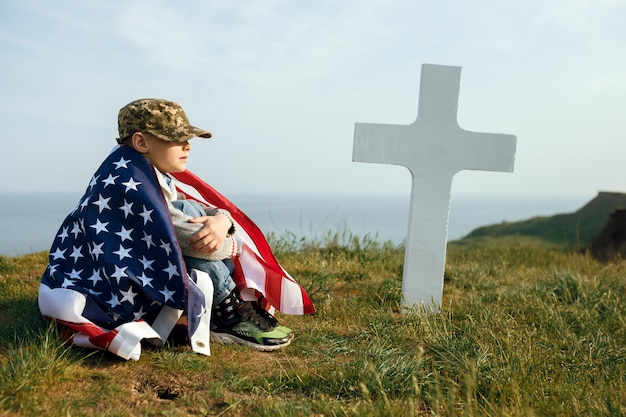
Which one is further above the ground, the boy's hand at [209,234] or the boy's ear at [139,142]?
the boy's ear at [139,142]

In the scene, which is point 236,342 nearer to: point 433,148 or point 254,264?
point 254,264

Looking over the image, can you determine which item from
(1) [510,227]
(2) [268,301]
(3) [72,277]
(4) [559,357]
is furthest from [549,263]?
(1) [510,227]

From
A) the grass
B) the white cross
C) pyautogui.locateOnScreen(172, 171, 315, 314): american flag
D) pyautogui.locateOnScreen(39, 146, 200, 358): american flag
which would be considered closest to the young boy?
pyautogui.locateOnScreen(39, 146, 200, 358): american flag

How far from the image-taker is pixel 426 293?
13.5ft

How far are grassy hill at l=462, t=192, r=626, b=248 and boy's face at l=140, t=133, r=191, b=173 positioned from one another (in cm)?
1404

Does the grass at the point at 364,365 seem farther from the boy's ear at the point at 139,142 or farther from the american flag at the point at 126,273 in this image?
the boy's ear at the point at 139,142

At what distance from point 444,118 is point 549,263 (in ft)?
11.9

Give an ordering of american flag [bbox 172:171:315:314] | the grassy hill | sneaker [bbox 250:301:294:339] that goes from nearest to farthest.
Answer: sneaker [bbox 250:301:294:339] → american flag [bbox 172:171:315:314] → the grassy hill

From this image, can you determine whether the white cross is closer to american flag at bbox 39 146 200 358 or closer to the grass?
the grass

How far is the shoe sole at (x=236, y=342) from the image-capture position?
10.4 ft

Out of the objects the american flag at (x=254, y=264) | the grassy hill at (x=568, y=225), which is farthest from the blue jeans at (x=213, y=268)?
the grassy hill at (x=568, y=225)

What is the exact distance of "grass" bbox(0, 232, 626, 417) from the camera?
238 cm

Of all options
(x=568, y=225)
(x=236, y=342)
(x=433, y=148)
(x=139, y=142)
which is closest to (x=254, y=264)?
(x=236, y=342)

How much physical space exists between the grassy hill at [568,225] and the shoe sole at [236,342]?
45.0 ft
